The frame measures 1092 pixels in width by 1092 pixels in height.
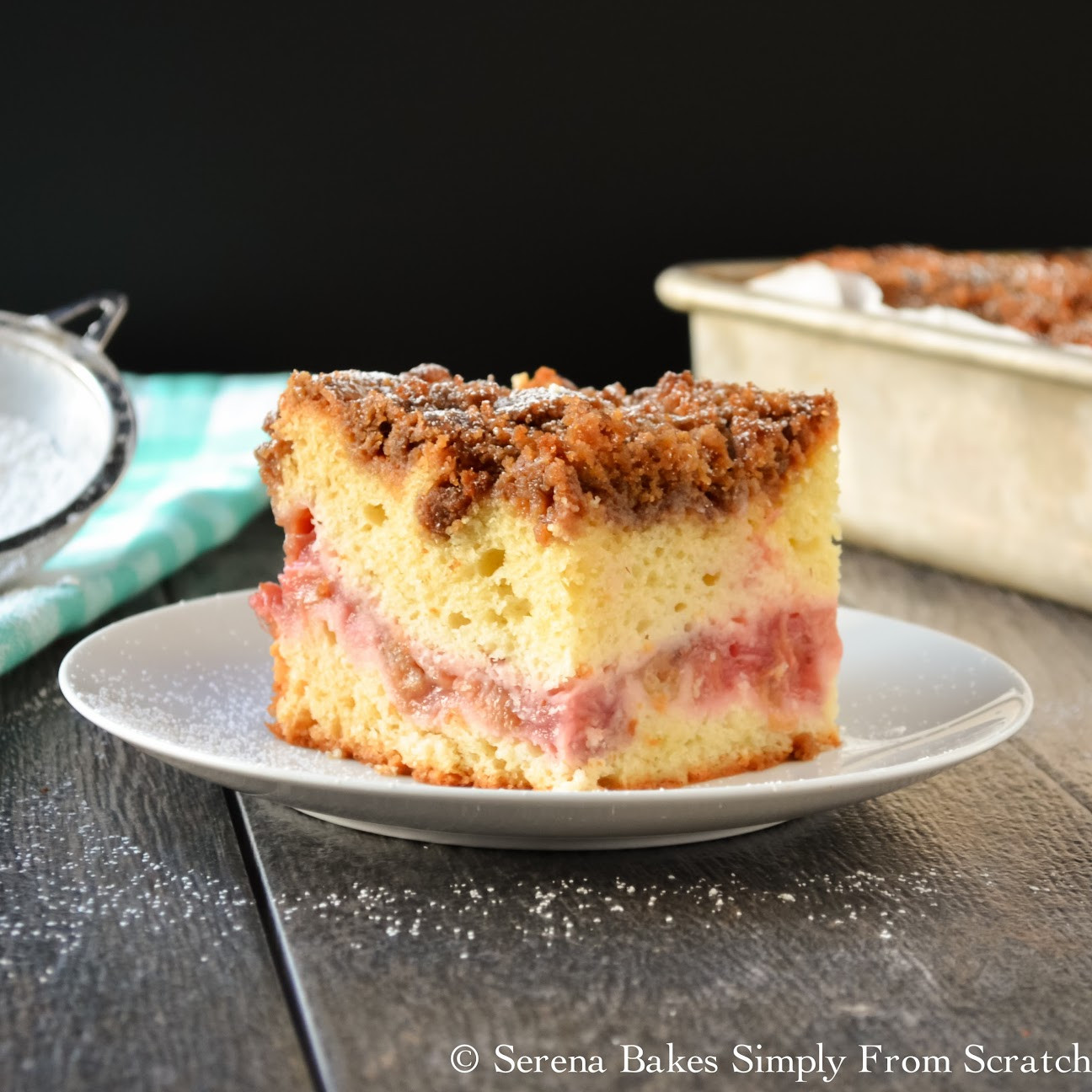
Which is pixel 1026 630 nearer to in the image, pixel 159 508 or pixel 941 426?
pixel 941 426

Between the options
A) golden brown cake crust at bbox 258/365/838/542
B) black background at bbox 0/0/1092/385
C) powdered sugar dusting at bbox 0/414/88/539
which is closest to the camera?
golden brown cake crust at bbox 258/365/838/542

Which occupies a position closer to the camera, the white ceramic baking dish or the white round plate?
the white round plate

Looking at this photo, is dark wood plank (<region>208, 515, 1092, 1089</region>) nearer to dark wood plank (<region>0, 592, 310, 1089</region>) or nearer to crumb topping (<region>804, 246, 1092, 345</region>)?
dark wood plank (<region>0, 592, 310, 1089</region>)

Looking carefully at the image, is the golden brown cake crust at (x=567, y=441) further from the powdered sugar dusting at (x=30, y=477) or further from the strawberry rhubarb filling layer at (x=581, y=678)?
the powdered sugar dusting at (x=30, y=477)

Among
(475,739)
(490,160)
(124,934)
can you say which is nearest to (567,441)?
(475,739)

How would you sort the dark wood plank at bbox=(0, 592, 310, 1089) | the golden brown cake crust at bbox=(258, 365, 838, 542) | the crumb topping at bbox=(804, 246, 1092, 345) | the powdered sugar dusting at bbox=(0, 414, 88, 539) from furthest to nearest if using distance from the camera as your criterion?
the crumb topping at bbox=(804, 246, 1092, 345) → the powdered sugar dusting at bbox=(0, 414, 88, 539) → the golden brown cake crust at bbox=(258, 365, 838, 542) → the dark wood plank at bbox=(0, 592, 310, 1089)

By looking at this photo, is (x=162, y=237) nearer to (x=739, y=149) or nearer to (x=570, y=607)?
(x=739, y=149)

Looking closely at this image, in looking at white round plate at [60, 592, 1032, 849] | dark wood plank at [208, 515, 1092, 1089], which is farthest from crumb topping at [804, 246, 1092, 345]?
dark wood plank at [208, 515, 1092, 1089]
